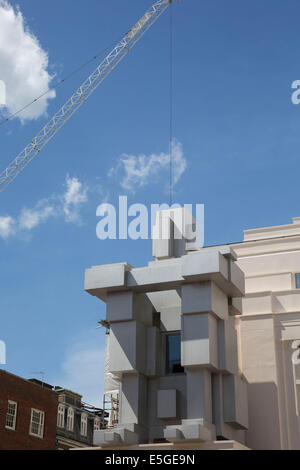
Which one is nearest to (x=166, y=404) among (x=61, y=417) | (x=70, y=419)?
(x=61, y=417)

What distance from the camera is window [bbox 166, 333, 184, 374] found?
146ft

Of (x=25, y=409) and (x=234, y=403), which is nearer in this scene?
(x=234, y=403)

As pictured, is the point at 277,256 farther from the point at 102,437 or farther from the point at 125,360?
the point at 102,437

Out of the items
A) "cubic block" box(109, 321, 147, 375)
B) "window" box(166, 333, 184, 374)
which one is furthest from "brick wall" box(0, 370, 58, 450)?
"window" box(166, 333, 184, 374)

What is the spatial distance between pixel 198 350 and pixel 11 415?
25.3m

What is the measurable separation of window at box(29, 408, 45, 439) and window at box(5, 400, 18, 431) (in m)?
2.54

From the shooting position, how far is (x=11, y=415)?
59.7 meters

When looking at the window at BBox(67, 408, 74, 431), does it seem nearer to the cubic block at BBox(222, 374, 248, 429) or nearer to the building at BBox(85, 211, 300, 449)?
the building at BBox(85, 211, 300, 449)

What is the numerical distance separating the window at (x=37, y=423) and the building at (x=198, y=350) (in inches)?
803

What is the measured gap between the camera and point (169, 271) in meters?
43.9

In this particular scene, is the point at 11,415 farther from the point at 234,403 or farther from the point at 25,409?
the point at 234,403

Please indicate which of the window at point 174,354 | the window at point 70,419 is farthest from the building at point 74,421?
the window at point 174,354
